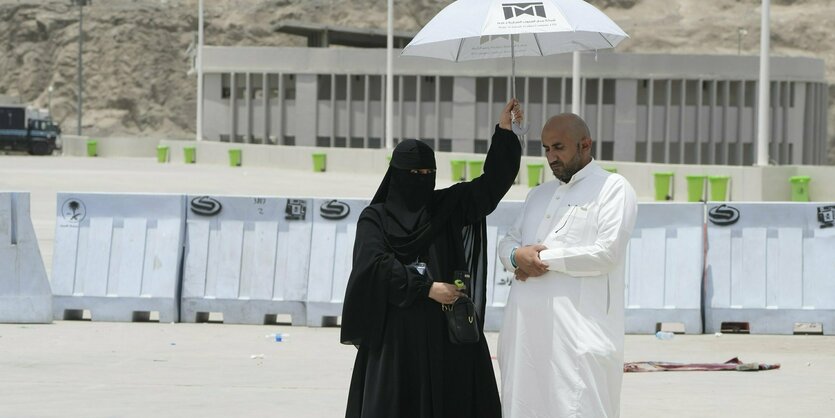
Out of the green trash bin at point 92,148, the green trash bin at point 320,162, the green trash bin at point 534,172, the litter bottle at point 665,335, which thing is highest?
the green trash bin at point 92,148

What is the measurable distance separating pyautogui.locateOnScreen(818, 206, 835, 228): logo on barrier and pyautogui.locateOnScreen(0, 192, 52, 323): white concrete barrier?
6.22 meters

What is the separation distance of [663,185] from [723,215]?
2347cm

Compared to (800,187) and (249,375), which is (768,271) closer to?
(249,375)

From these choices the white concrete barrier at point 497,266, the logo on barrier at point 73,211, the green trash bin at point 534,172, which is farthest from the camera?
the green trash bin at point 534,172

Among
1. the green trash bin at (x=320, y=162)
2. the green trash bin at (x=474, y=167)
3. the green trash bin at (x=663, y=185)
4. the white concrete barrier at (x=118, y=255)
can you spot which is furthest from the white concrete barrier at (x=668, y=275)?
the green trash bin at (x=320, y=162)

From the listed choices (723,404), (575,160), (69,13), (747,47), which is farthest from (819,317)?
(69,13)

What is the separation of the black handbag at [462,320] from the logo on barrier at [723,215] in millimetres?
6633

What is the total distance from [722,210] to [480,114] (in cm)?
5292

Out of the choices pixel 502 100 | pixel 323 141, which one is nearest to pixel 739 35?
pixel 502 100

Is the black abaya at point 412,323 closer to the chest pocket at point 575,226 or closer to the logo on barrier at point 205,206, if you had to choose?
the chest pocket at point 575,226

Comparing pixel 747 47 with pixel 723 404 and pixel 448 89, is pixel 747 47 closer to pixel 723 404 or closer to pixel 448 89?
pixel 448 89

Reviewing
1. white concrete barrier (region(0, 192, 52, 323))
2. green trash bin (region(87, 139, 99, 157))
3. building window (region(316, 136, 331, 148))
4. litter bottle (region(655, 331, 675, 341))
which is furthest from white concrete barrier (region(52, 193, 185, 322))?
green trash bin (region(87, 139, 99, 157))

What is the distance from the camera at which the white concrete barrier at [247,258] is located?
12.3 meters

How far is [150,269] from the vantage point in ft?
40.9
